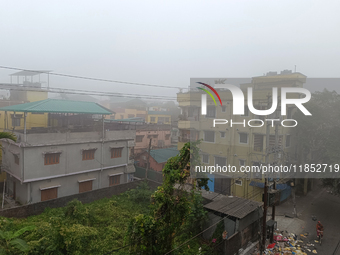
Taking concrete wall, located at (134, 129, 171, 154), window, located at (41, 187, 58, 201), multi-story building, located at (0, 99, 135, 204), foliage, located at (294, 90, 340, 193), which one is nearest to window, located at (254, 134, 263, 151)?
foliage, located at (294, 90, 340, 193)

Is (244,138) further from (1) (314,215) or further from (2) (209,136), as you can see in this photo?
(1) (314,215)

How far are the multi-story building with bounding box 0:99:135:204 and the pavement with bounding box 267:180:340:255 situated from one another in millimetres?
10168

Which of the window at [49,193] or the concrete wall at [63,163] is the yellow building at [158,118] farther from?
the window at [49,193]

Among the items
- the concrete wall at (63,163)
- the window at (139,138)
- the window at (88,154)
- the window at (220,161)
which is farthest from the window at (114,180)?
the window at (139,138)

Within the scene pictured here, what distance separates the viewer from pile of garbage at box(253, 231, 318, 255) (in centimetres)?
931

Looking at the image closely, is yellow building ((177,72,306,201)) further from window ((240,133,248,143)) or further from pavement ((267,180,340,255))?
pavement ((267,180,340,255))

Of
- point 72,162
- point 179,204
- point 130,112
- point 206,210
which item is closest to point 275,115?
point 206,210

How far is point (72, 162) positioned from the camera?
14766mm

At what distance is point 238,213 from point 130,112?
3418 centimetres

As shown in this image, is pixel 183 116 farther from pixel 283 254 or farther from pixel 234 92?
pixel 283 254

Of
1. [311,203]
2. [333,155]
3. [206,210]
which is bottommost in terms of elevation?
[311,203]

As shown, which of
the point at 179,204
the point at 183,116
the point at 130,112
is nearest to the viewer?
the point at 179,204

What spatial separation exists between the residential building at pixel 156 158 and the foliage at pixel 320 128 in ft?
34.4

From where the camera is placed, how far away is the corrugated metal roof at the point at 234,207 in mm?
9375
